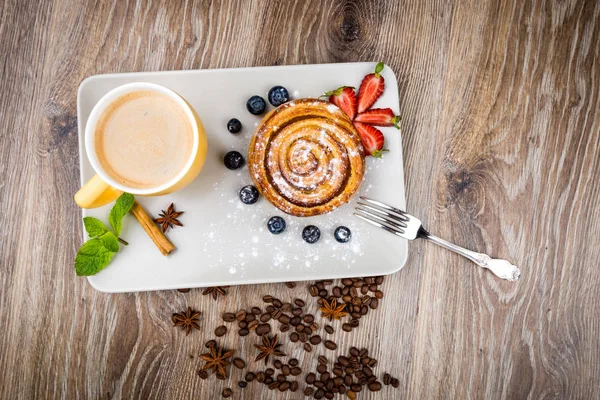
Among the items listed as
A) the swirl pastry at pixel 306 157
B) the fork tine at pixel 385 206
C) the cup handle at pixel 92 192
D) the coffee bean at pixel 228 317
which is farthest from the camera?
the coffee bean at pixel 228 317

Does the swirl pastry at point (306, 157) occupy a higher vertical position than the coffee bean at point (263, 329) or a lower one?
higher

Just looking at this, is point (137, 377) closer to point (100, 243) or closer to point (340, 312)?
point (100, 243)

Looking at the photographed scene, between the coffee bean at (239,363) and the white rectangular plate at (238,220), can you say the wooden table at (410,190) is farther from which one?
the white rectangular plate at (238,220)

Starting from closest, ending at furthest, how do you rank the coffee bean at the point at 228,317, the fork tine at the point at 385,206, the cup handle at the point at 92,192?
the cup handle at the point at 92,192
the fork tine at the point at 385,206
the coffee bean at the point at 228,317

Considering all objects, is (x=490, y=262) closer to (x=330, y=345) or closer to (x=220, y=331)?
(x=330, y=345)

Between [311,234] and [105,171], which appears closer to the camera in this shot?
[105,171]

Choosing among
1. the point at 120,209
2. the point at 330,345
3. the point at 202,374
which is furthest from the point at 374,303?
the point at 120,209

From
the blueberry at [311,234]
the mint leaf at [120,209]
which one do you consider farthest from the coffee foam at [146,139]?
the blueberry at [311,234]

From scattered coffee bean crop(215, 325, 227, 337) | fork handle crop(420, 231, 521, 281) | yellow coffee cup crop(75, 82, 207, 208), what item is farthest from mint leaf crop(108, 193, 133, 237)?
fork handle crop(420, 231, 521, 281)

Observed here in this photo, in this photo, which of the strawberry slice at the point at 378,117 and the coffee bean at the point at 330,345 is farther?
the coffee bean at the point at 330,345
